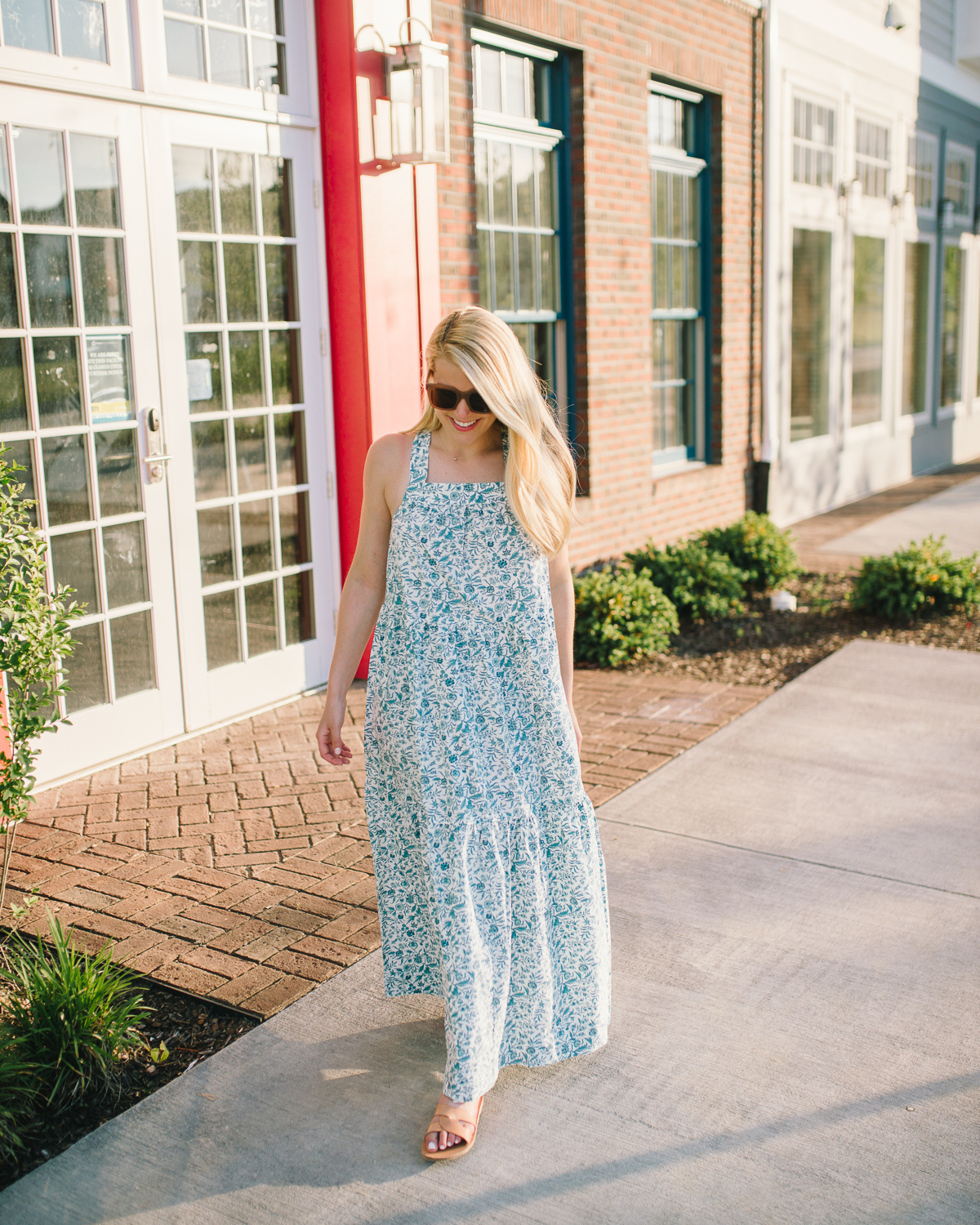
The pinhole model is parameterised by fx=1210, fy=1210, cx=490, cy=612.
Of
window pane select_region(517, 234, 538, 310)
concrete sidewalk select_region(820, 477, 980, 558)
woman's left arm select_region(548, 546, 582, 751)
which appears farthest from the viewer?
concrete sidewalk select_region(820, 477, 980, 558)

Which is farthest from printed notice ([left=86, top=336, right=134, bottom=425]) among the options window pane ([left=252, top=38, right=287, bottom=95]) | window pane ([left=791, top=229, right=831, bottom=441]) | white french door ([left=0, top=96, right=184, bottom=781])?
window pane ([left=791, top=229, right=831, bottom=441])

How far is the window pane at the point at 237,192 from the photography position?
17.8 feet

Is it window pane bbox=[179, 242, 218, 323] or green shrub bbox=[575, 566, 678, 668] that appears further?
green shrub bbox=[575, 566, 678, 668]

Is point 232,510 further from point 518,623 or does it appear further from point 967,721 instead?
point 967,721

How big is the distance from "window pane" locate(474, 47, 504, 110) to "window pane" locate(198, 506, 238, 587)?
3.10m

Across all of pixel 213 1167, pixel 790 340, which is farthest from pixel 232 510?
pixel 790 340

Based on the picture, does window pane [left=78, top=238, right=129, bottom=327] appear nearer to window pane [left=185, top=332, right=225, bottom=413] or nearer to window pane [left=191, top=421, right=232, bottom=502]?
window pane [left=185, top=332, right=225, bottom=413]

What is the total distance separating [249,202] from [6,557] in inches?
109

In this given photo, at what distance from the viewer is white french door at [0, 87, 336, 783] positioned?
4.70 meters

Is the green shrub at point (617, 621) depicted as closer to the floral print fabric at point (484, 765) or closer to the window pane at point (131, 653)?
the window pane at point (131, 653)

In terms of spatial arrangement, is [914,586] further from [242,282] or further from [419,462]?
[419,462]

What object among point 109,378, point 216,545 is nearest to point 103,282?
point 109,378

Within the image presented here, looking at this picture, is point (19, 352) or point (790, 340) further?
point (790, 340)

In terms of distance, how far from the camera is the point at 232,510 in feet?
18.5
